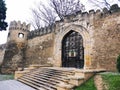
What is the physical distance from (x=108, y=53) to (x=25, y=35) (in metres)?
10.6

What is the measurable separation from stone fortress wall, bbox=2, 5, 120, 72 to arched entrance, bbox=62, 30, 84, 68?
0.35 metres

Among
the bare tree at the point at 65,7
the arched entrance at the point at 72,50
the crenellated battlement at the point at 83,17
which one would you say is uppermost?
the bare tree at the point at 65,7

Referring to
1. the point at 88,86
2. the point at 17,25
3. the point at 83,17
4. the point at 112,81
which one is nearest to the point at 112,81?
the point at 112,81

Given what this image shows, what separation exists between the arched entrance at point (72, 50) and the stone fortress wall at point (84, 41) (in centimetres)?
35

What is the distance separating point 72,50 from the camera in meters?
13.5

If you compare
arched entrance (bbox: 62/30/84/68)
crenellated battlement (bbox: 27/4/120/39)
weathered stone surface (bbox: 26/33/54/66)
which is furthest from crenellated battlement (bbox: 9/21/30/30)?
arched entrance (bbox: 62/30/84/68)

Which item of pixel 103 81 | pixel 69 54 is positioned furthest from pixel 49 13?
pixel 103 81

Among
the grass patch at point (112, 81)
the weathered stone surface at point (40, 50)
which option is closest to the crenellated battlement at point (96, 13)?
the weathered stone surface at point (40, 50)

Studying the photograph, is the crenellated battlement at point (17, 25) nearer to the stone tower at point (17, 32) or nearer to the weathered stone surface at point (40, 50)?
the stone tower at point (17, 32)

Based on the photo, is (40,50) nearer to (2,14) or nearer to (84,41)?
(84,41)

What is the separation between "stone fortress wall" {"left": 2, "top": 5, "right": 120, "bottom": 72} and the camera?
10.5m

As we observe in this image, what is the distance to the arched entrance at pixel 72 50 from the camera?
42.0 feet

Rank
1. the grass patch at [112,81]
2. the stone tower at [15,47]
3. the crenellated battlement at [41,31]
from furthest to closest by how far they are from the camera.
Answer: the stone tower at [15,47], the crenellated battlement at [41,31], the grass patch at [112,81]

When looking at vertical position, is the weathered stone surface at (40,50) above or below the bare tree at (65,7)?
below
